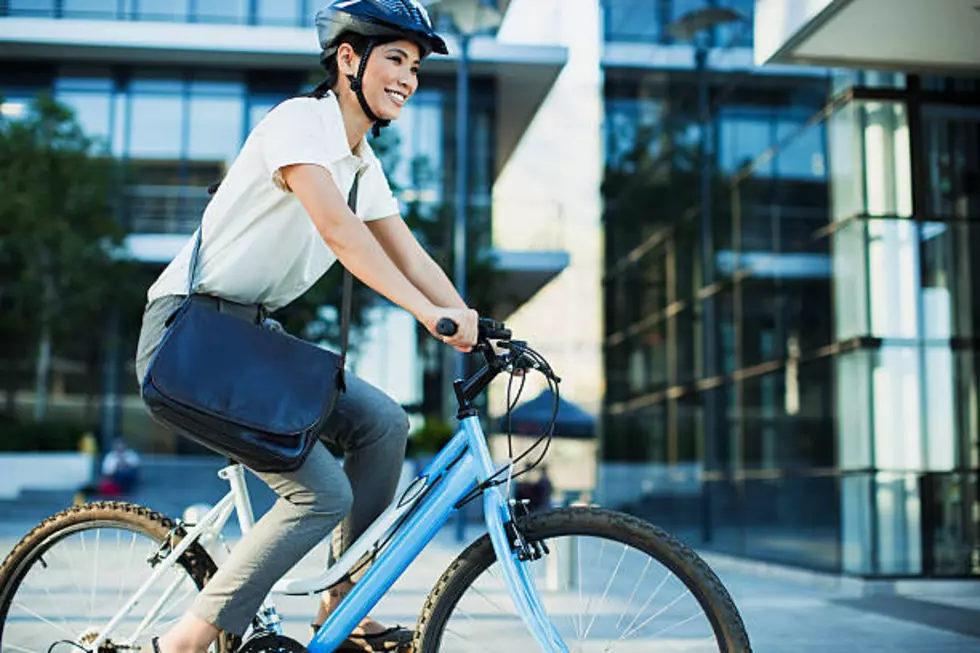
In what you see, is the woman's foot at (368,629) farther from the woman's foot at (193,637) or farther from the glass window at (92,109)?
the glass window at (92,109)

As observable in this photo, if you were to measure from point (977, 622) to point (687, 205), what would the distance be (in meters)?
9.24

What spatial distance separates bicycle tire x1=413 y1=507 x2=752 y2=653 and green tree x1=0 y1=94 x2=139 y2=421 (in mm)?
22271

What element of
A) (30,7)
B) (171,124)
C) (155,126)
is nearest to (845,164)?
(171,124)

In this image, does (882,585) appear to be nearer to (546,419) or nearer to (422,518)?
(422,518)

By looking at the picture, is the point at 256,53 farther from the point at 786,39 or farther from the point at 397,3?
the point at 397,3

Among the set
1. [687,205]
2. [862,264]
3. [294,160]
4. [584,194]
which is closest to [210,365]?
[294,160]

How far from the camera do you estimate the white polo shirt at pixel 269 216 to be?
288cm

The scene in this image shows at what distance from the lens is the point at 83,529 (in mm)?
3303

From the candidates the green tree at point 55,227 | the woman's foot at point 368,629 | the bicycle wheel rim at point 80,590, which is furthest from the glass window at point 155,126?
the woman's foot at point 368,629

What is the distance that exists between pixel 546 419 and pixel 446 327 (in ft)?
55.6

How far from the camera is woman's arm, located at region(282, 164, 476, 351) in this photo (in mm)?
2812

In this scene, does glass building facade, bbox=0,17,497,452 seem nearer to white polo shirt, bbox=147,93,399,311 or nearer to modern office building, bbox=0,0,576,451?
modern office building, bbox=0,0,576,451

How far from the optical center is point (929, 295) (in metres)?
9.21

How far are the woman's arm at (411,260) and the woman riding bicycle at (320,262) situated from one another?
76 millimetres
